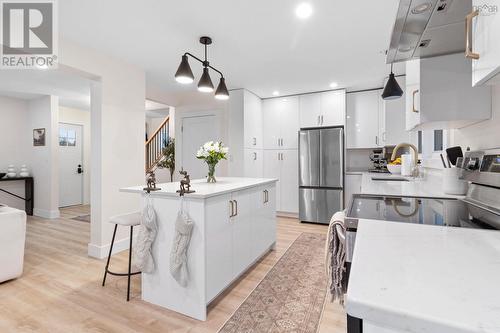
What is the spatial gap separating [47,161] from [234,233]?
491 centimetres

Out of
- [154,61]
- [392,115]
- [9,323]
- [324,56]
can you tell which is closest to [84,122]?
[154,61]

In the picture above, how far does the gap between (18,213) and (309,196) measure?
13.0ft

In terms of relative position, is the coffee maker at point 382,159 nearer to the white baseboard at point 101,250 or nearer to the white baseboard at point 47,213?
the white baseboard at point 101,250

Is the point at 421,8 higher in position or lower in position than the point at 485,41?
higher

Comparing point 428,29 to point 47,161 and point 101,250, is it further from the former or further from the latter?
point 47,161

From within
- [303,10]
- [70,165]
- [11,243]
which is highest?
Answer: [303,10]

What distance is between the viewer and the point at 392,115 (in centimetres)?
407

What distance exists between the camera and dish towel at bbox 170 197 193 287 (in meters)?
1.70

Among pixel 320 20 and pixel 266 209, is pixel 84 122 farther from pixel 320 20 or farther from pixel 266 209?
pixel 320 20

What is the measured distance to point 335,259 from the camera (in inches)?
41.9

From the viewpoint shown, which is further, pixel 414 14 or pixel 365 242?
pixel 414 14

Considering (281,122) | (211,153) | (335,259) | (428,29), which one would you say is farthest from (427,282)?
(281,122)

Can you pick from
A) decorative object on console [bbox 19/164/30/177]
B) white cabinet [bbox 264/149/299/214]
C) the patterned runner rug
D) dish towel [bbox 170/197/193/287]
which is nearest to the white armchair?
dish towel [bbox 170/197/193/287]

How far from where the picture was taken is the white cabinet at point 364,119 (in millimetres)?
4340
